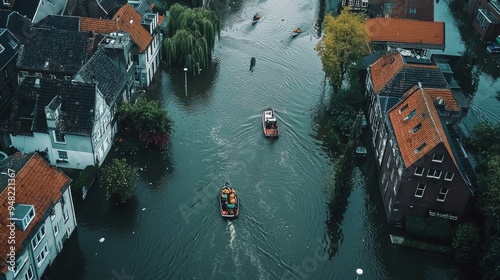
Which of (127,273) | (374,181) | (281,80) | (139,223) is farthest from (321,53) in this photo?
(127,273)

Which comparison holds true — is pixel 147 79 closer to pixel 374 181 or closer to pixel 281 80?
pixel 281 80

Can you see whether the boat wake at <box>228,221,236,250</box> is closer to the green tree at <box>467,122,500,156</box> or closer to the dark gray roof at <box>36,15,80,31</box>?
the green tree at <box>467,122,500,156</box>

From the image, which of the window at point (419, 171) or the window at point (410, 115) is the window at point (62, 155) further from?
the window at point (410, 115)

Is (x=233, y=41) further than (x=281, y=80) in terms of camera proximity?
Yes

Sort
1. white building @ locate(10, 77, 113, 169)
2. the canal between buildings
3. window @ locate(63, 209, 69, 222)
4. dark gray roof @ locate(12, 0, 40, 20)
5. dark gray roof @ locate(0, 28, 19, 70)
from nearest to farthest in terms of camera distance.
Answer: window @ locate(63, 209, 69, 222)
the canal between buildings
white building @ locate(10, 77, 113, 169)
dark gray roof @ locate(0, 28, 19, 70)
dark gray roof @ locate(12, 0, 40, 20)

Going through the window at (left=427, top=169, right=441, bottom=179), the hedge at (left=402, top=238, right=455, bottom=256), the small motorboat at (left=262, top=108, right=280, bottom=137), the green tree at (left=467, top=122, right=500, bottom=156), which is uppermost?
the window at (left=427, top=169, right=441, bottom=179)

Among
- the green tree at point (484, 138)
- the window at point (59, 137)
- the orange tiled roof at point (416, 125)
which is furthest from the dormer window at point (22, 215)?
the green tree at point (484, 138)

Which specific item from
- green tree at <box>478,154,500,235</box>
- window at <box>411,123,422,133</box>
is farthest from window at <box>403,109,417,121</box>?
green tree at <box>478,154,500,235</box>
